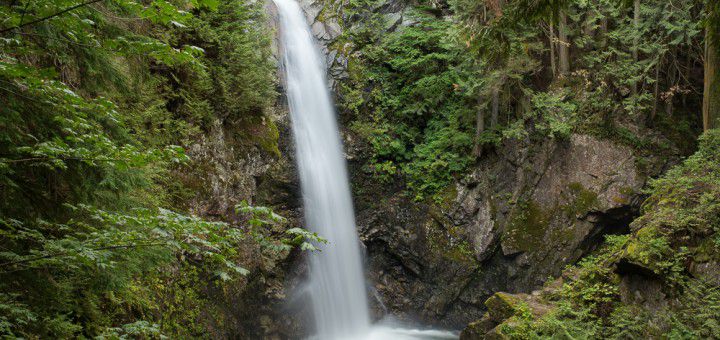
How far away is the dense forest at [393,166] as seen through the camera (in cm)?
339

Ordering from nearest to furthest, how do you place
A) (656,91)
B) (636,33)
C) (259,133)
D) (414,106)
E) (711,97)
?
(711,97) → (636,33) → (259,133) → (656,91) → (414,106)

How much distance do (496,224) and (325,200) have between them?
4.91 metres

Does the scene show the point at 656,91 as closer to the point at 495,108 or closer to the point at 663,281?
the point at 495,108

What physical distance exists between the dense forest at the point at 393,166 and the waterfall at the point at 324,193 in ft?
1.63

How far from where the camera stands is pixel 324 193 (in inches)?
490

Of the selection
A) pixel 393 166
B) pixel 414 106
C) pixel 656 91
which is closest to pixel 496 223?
pixel 393 166

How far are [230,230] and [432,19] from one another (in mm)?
13247

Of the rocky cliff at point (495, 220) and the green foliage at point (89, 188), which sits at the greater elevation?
the green foliage at point (89, 188)

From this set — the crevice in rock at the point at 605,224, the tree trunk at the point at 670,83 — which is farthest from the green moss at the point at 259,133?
the tree trunk at the point at 670,83

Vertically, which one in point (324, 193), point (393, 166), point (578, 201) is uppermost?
point (393, 166)

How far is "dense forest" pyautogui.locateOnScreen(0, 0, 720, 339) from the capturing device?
339 centimetres

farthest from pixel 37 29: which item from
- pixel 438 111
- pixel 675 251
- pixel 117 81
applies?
pixel 438 111

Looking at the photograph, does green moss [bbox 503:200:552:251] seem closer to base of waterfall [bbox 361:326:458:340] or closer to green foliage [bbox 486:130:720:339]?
base of waterfall [bbox 361:326:458:340]

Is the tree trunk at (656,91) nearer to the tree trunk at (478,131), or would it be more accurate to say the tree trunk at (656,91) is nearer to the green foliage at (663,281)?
the green foliage at (663,281)
